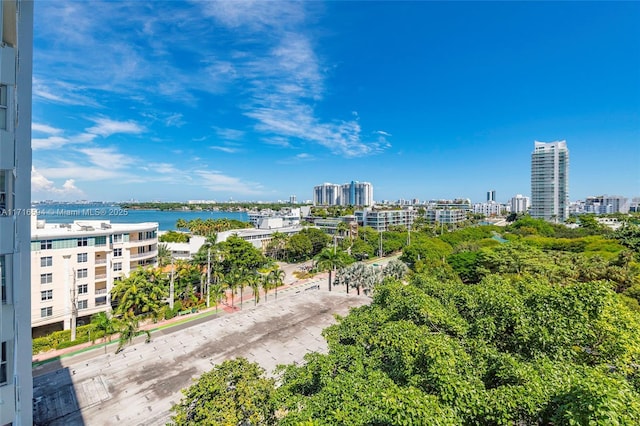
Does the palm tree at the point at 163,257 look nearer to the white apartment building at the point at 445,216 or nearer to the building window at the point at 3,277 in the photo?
the building window at the point at 3,277

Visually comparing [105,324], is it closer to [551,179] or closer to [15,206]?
[15,206]

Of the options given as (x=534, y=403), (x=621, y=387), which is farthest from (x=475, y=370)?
(x=621, y=387)

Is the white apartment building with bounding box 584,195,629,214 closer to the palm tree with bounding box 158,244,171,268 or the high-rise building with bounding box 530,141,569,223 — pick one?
the high-rise building with bounding box 530,141,569,223

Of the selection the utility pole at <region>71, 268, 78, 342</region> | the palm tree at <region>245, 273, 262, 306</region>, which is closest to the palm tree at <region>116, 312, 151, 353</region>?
the utility pole at <region>71, 268, 78, 342</region>

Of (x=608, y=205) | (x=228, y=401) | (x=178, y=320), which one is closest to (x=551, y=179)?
(x=608, y=205)

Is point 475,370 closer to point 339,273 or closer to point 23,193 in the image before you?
point 23,193

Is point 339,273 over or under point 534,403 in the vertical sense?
under

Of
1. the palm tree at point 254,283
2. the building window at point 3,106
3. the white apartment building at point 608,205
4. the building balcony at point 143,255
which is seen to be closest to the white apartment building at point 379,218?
the palm tree at point 254,283
